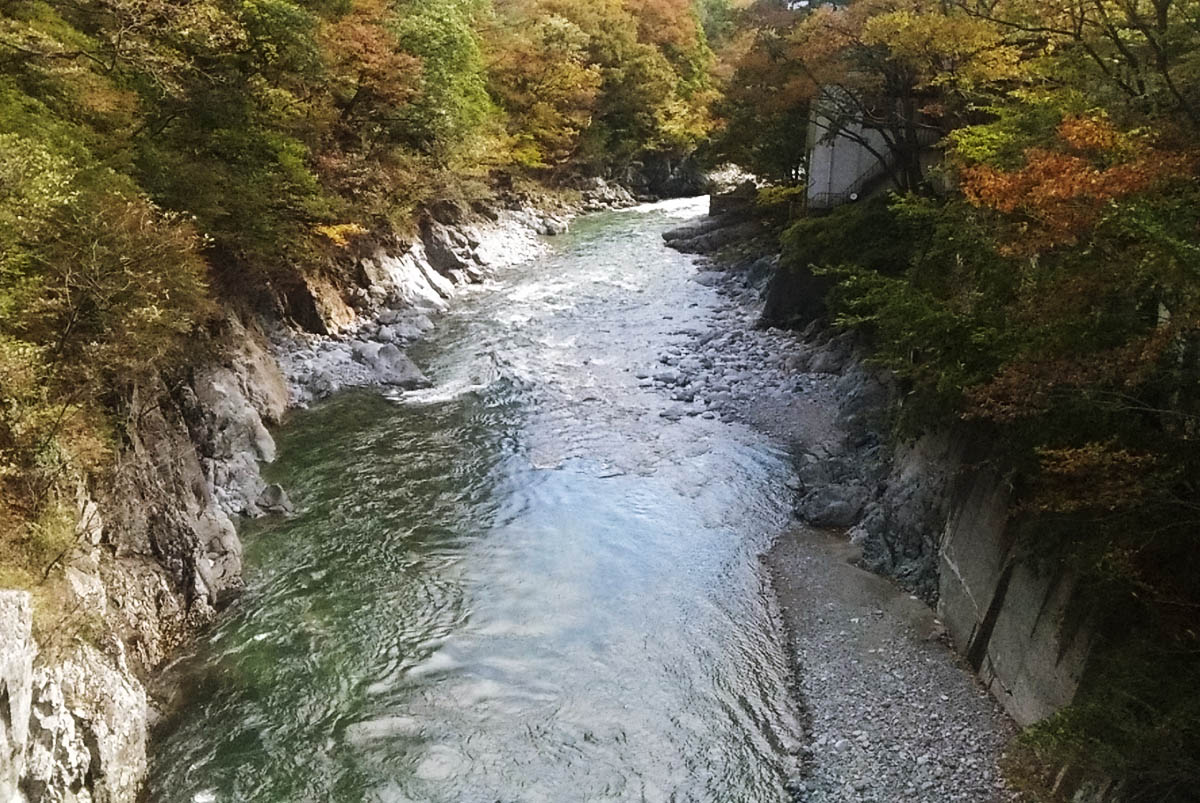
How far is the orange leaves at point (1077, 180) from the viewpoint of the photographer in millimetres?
6832

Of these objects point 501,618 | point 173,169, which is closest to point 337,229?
point 173,169

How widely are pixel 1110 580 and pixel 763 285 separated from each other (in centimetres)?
1865

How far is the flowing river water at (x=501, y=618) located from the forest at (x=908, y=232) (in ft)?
8.63

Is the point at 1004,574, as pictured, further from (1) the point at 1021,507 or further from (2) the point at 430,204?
(2) the point at 430,204

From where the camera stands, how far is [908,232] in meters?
17.1

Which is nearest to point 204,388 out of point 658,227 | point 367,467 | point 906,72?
point 367,467

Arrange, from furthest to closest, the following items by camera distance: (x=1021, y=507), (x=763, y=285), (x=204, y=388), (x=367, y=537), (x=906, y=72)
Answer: (x=763, y=285)
(x=906, y=72)
(x=204, y=388)
(x=367, y=537)
(x=1021, y=507)

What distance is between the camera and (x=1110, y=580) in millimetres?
6816

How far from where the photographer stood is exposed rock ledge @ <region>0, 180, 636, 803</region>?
6.30 metres

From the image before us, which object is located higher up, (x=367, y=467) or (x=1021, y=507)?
(x=1021, y=507)

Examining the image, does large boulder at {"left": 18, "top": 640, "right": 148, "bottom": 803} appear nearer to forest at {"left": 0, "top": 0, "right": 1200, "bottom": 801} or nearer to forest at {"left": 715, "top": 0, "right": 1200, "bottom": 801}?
forest at {"left": 0, "top": 0, "right": 1200, "bottom": 801}

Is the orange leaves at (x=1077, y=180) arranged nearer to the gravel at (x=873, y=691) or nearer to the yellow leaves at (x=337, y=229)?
the gravel at (x=873, y=691)

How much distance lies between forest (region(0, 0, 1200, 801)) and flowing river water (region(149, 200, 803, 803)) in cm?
263

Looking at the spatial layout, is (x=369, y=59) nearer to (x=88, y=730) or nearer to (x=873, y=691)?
(x=88, y=730)
